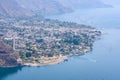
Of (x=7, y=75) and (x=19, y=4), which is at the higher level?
(x=19, y=4)

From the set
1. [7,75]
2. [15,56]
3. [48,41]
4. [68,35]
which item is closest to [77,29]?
[68,35]

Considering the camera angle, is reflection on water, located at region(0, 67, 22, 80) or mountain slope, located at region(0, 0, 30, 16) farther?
mountain slope, located at region(0, 0, 30, 16)

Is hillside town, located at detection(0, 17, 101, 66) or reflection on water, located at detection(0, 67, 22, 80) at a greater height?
hillside town, located at detection(0, 17, 101, 66)

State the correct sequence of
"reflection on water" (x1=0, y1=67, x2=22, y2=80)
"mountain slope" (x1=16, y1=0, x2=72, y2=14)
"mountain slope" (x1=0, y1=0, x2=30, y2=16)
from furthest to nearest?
1. "mountain slope" (x1=16, y1=0, x2=72, y2=14)
2. "mountain slope" (x1=0, y1=0, x2=30, y2=16)
3. "reflection on water" (x1=0, y1=67, x2=22, y2=80)

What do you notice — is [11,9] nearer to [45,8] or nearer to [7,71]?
[45,8]

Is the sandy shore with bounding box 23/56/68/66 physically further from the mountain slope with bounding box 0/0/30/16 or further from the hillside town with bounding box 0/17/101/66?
the mountain slope with bounding box 0/0/30/16

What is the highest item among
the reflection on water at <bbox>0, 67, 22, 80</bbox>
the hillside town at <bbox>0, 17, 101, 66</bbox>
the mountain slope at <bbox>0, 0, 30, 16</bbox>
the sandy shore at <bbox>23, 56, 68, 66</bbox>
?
the mountain slope at <bbox>0, 0, 30, 16</bbox>

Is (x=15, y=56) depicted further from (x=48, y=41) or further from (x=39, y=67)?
(x=48, y=41)

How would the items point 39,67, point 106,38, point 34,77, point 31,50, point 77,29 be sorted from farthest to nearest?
point 77,29, point 106,38, point 31,50, point 39,67, point 34,77

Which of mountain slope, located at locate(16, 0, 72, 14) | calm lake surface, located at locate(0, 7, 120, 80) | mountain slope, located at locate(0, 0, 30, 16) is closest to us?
calm lake surface, located at locate(0, 7, 120, 80)

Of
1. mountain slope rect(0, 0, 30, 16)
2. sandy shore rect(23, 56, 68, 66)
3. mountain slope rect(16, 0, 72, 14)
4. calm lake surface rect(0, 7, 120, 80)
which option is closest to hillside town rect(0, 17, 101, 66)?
sandy shore rect(23, 56, 68, 66)

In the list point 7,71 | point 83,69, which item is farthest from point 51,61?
point 7,71
